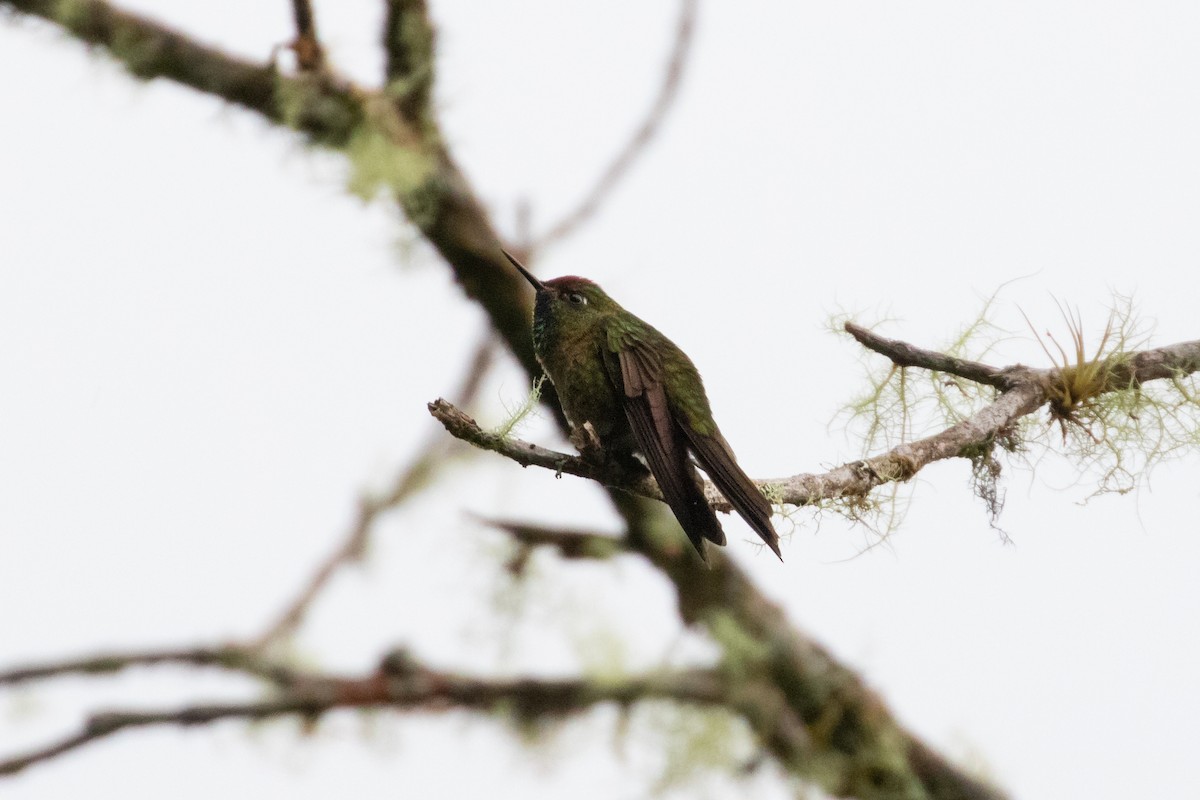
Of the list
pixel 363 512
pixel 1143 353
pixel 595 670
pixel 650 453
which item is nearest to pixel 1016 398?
pixel 1143 353

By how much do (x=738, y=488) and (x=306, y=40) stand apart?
301 cm

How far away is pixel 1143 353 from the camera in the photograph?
2.60m

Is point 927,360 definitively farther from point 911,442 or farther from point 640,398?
point 640,398

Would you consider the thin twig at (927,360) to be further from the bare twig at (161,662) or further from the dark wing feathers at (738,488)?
the bare twig at (161,662)

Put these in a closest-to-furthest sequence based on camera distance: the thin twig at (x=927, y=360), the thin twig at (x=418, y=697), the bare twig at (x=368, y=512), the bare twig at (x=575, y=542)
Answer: the thin twig at (x=927, y=360) < the thin twig at (x=418, y=697) < the bare twig at (x=575, y=542) < the bare twig at (x=368, y=512)

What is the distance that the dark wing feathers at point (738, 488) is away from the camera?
2.33 metres

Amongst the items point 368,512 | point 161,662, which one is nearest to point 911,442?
point 161,662

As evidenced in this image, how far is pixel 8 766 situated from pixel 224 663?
798mm

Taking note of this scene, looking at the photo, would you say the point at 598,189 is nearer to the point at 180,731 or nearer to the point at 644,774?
the point at 644,774

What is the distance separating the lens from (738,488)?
7.89 ft

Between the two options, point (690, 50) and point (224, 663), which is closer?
point (224, 663)

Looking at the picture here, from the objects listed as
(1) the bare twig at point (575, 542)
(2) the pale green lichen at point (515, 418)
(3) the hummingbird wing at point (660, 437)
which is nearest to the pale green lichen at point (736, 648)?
(1) the bare twig at point (575, 542)

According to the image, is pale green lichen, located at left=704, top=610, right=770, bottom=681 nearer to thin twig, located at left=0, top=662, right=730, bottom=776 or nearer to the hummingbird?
thin twig, located at left=0, top=662, right=730, bottom=776

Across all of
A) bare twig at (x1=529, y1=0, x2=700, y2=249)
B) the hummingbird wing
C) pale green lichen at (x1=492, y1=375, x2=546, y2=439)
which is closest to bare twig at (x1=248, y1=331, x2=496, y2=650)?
bare twig at (x1=529, y1=0, x2=700, y2=249)
